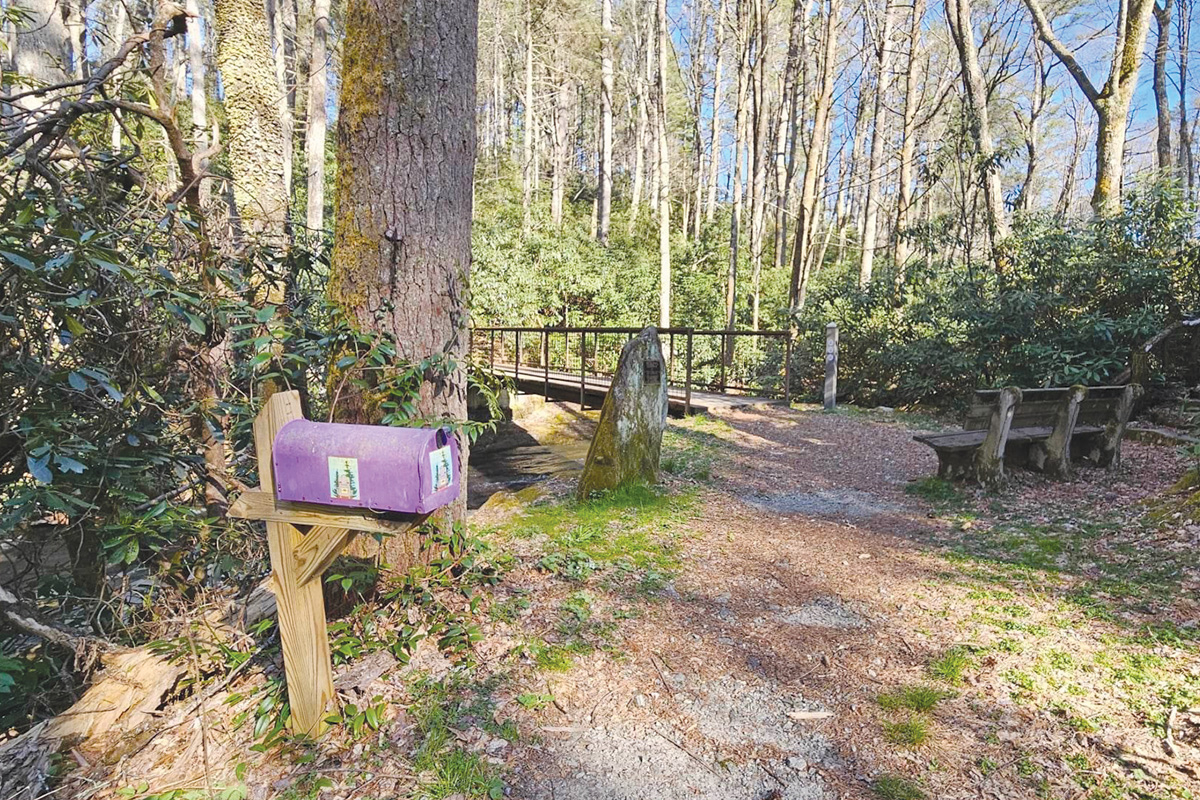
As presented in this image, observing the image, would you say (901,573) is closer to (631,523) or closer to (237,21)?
(631,523)

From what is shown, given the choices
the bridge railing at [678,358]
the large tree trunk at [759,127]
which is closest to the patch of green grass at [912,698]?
the bridge railing at [678,358]

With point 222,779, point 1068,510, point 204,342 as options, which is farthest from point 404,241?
point 1068,510

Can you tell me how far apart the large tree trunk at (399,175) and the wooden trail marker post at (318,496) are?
0.77 m

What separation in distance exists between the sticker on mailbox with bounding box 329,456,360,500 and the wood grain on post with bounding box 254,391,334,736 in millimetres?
230

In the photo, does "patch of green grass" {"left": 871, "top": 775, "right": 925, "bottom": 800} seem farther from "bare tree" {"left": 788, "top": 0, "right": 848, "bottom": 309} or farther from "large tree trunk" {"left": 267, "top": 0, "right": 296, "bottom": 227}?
"large tree trunk" {"left": 267, "top": 0, "right": 296, "bottom": 227}

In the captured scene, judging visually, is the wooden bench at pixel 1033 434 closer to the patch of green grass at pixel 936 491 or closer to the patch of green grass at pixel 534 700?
the patch of green grass at pixel 936 491

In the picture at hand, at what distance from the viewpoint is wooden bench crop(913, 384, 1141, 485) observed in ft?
16.1

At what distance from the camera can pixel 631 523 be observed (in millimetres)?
4305

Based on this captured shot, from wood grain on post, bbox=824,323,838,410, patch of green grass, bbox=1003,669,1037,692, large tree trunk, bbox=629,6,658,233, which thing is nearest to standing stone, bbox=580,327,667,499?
patch of green grass, bbox=1003,669,1037,692

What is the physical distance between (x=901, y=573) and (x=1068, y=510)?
191 cm

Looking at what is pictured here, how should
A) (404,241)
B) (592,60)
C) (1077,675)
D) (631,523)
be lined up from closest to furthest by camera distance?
(1077,675)
(404,241)
(631,523)
(592,60)

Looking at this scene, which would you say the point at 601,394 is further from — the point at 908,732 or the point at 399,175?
the point at 908,732

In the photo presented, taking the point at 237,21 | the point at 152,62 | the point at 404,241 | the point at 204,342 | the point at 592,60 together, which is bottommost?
the point at 204,342

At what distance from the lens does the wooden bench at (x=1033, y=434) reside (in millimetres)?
4898
